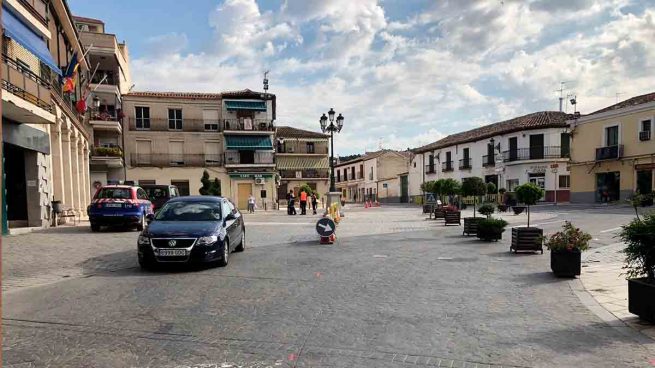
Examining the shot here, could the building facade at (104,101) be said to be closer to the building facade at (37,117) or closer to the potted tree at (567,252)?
the building facade at (37,117)

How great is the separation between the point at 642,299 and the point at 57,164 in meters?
20.9

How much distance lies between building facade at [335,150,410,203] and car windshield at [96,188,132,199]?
167ft

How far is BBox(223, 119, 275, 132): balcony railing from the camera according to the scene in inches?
1745

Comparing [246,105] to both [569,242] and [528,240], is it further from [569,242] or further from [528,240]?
[569,242]

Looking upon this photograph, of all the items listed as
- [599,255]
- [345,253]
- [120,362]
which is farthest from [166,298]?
[599,255]

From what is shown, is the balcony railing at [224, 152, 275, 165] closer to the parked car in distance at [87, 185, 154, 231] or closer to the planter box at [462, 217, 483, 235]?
the parked car in distance at [87, 185, 154, 231]

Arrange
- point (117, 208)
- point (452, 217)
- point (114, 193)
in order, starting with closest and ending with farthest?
point (117, 208), point (114, 193), point (452, 217)

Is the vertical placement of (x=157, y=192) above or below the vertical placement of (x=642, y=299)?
above

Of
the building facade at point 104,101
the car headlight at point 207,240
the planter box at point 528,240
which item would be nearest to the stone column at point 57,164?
the building facade at point 104,101

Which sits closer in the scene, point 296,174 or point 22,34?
point 22,34

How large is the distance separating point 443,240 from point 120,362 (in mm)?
11517

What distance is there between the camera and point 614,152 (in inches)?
1332

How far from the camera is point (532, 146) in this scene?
43594 millimetres

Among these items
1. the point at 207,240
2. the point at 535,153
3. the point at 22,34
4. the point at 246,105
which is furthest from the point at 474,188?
the point at 246,105
